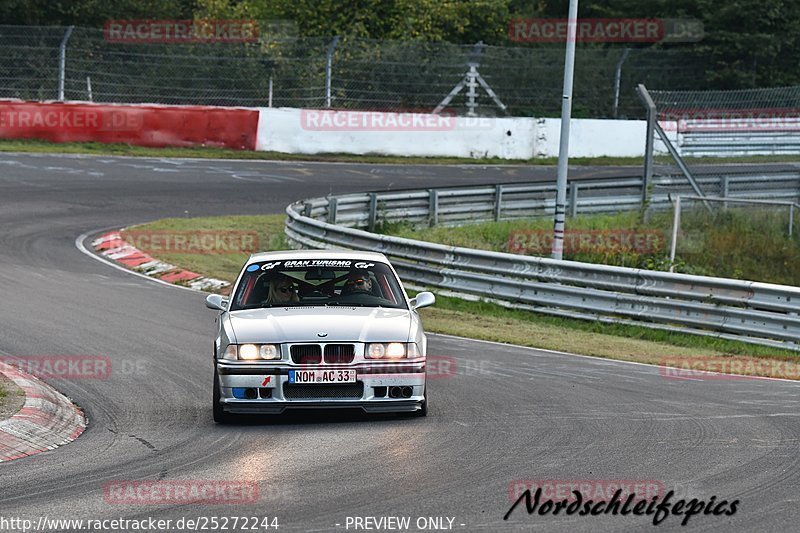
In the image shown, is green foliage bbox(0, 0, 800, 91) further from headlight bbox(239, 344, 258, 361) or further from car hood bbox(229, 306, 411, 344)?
headlight bbox(239, 344, 258, 361)

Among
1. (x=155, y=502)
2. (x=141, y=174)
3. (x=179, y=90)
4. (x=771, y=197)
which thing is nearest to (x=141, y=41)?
(x=179, y=90)

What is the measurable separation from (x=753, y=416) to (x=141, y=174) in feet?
74.3

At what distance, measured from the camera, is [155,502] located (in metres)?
7.26

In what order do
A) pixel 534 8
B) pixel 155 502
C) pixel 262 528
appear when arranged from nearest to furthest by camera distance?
pixel 262 528 < pixel 155 502 < pixel 534 8

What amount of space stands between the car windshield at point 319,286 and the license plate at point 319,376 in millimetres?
1082

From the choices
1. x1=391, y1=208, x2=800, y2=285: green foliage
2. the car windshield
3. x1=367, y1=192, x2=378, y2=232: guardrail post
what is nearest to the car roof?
the car windshield

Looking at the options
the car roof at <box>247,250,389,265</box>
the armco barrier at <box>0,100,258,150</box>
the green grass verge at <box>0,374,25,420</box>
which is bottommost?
the green grass verge at <box>0,374,25,420</box>

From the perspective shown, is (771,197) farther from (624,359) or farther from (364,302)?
(364,302)

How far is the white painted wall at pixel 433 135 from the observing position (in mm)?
36062

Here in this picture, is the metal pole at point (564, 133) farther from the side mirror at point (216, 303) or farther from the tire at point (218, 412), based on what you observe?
the tire at point (218, 412)

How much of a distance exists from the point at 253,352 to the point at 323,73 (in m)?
27.2

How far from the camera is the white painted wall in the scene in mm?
36062

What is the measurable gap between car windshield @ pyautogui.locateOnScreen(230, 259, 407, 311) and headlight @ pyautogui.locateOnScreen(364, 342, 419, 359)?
0.86m

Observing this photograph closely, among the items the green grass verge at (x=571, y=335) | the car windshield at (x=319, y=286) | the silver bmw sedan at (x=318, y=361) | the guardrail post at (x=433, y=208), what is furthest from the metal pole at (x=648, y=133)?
the silver bmw sedan at (x=318, y=361)
